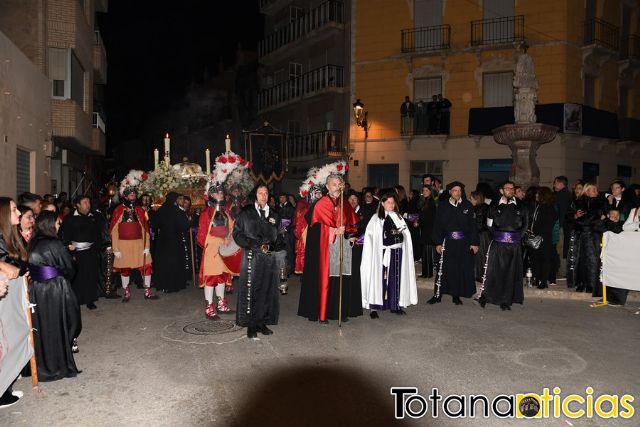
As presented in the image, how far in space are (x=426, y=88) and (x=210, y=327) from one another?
18459 mm

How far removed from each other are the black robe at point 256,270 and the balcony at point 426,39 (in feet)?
58.1

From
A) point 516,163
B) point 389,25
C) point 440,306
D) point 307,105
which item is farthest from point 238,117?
point 440,306

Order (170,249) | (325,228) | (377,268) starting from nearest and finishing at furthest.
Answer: (325,228)
(377,268)
(170,249)

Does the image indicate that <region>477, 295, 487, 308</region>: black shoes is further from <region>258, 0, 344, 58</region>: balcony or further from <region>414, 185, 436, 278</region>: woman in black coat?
<region>258, 0, 344, 58</region>: balcony

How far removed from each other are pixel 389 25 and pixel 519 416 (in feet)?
71.6

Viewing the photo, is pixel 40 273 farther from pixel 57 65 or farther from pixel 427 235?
pixel 57 65

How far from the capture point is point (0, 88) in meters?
11.2

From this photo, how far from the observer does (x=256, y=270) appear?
7.31 meters

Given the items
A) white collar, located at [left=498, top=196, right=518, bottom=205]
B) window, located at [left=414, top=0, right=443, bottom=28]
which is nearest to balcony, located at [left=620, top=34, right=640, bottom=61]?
window, located at [left=414, top=0, right=443, bottom=28]

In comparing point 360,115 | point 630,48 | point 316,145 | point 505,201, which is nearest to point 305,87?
point 316,145

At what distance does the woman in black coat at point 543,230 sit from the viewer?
32.9 feet

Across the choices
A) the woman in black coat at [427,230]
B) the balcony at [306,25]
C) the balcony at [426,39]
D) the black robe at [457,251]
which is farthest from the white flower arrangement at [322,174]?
the balcony at [306,25]

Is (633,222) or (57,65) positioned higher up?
(57,65)

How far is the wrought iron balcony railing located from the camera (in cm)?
2164
